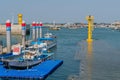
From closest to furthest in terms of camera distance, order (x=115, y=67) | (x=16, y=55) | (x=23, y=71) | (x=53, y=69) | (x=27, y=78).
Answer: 1. (x=27, y=78)
2. (x=23, y=71)
3. (x=53, y=69)
4. (x=115, y=67)
5. (x=16, y=55)

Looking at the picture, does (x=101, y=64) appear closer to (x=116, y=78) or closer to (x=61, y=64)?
(x=61, y=64)

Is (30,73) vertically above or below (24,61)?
below

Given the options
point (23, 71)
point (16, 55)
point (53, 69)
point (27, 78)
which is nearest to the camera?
point (27, 78)

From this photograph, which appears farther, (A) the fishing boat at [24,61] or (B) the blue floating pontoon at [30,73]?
(A) the fishing boat at [24,61]

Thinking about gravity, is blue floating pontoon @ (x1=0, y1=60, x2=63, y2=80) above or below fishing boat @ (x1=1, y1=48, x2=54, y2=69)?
below

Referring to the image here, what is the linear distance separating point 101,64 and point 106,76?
666 cm

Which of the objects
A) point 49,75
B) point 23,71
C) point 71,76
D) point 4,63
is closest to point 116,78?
point 71,76

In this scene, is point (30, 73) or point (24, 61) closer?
point (30, 73)

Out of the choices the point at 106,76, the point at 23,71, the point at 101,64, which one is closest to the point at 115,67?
the point at 101,64

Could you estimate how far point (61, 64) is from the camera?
Result: 35.6 metres

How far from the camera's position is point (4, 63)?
104ft

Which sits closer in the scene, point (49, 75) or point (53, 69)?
point (49, 75)

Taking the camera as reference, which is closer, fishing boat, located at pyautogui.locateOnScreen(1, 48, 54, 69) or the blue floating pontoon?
the blue floating pontoon

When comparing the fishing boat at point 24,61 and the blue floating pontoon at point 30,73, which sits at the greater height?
the fishing boat at point 24,61
